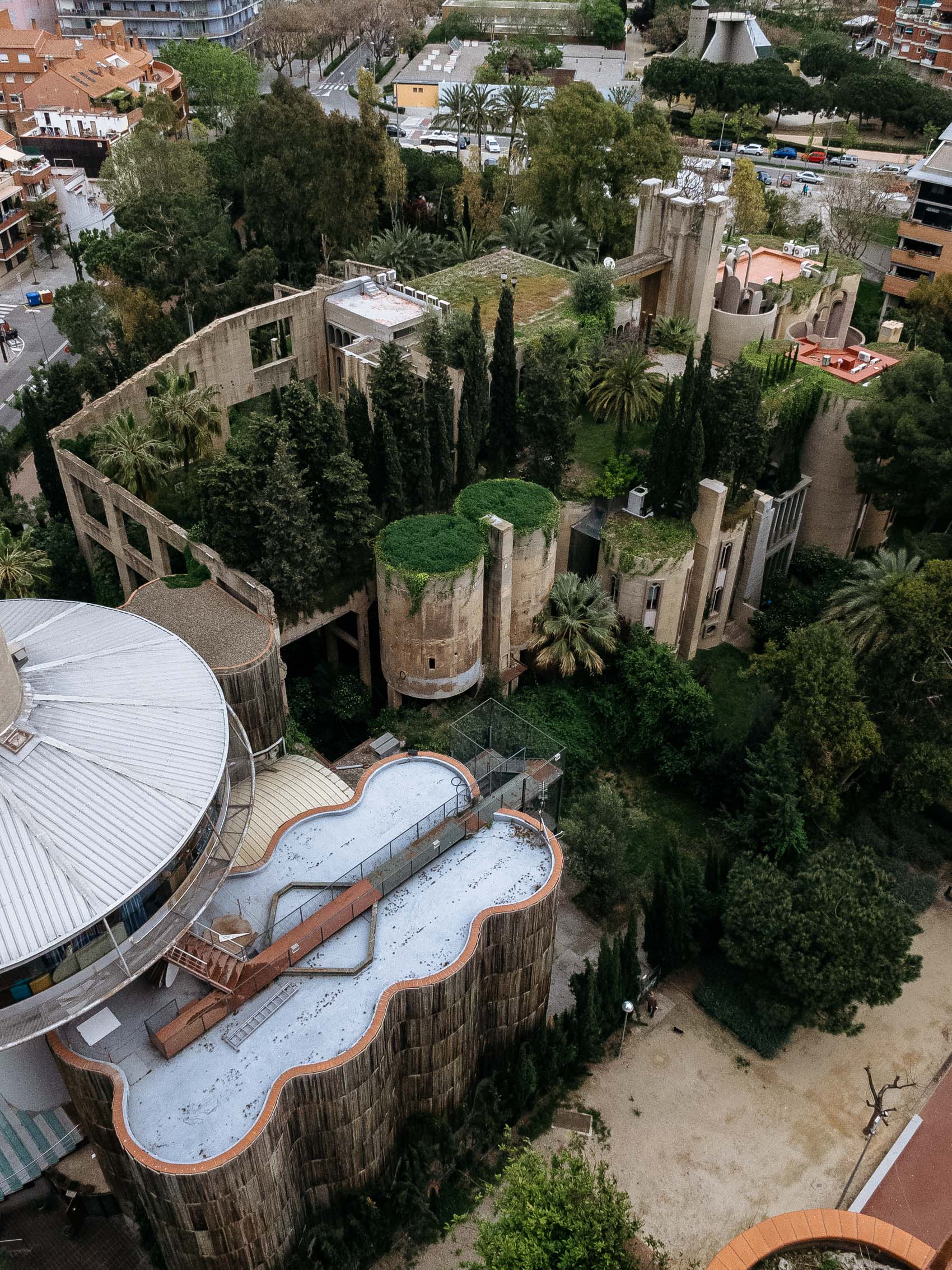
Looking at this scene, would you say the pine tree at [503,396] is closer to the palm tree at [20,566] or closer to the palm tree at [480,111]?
the palm tree at [20,566]

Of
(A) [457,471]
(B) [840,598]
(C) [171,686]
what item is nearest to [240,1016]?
(C) [171,686]

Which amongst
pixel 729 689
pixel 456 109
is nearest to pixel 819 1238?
pixel 729 689

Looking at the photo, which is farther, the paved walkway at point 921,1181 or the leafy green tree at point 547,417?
the leafy green tree at point 547,417

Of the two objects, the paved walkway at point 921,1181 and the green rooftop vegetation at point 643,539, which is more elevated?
the green rooftop vegetation at point 643,539

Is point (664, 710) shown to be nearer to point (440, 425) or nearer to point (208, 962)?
point (440, 425)

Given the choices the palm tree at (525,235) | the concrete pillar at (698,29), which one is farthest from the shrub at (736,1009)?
the concrete pillar at (698,29)

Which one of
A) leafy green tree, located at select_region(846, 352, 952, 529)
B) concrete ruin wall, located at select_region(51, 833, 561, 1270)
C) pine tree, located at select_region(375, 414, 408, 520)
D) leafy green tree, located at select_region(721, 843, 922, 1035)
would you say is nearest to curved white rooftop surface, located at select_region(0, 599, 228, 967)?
concrete ruin wall, located at select_region(51, 833, 561, 1270)

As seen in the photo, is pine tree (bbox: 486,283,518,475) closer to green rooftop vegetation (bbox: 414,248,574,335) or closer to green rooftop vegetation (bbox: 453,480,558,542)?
green rooftop vegetation (bbox: 453,480,558,542)

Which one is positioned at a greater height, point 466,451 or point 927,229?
point 466,451
